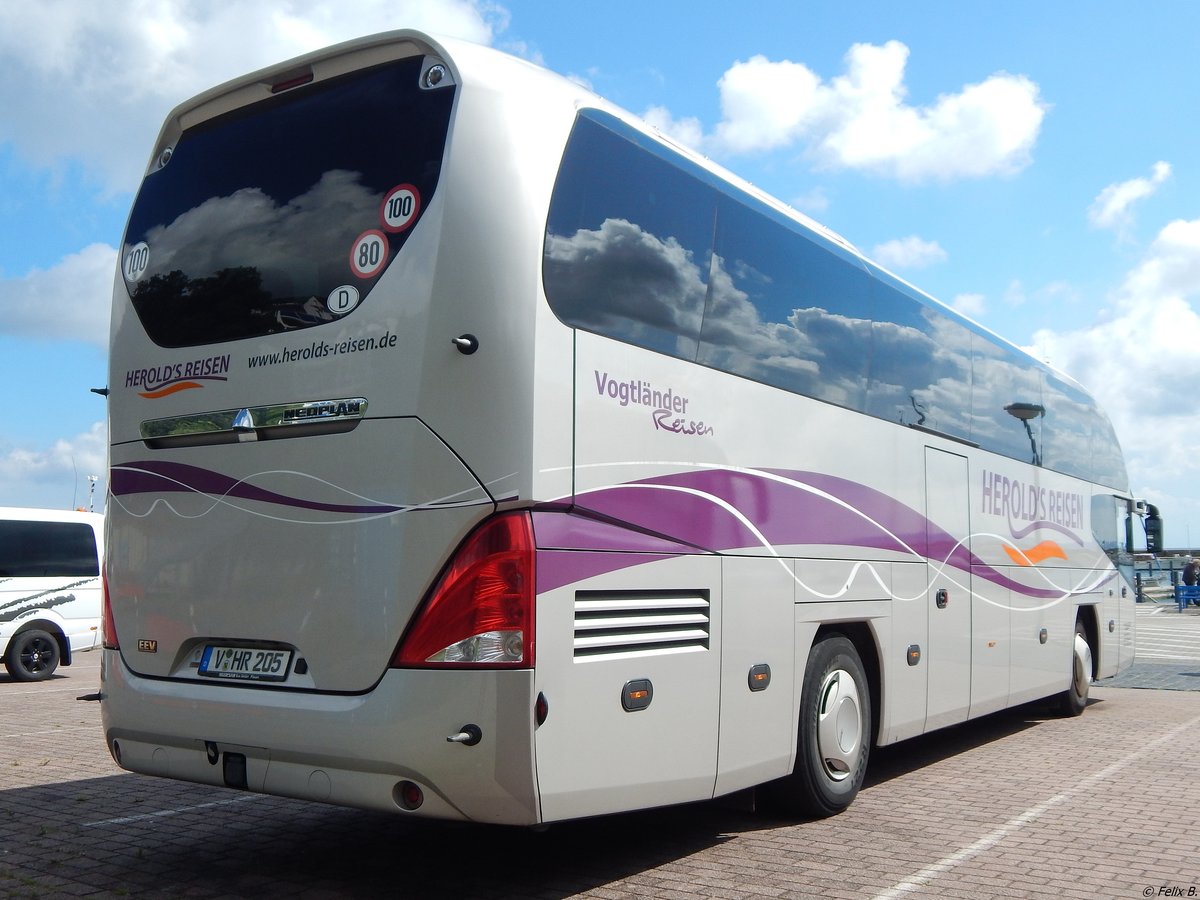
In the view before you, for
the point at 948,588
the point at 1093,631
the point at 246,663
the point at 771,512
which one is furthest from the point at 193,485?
the point at 1093,631

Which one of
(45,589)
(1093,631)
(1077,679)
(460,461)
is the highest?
(460,461)

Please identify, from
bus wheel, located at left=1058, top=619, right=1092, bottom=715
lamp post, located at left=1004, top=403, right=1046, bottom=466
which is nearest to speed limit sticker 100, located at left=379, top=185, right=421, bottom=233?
lamp post, located at left=1004, top=403, right=1046, bottom=466

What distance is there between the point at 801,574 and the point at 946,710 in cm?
282

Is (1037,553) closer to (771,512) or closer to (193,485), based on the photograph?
(771,512)

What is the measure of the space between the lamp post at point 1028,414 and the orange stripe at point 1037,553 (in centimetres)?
83

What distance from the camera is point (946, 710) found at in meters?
8.87

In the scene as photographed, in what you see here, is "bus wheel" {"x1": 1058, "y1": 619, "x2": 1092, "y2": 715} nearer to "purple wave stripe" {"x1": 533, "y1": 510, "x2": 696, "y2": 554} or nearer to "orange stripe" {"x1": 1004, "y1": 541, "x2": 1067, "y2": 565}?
"orange stripe" {"x1": 1004, "y1": 541, "x2": 1067, "y2": 565}

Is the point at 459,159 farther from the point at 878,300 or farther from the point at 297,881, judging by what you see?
the point at 878,300

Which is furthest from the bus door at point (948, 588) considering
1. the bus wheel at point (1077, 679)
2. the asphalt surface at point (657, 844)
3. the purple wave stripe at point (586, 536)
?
the purple wave stripe at point (586, 536)

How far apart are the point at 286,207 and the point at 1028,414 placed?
8425mm

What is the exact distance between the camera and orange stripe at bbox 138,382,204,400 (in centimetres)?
564

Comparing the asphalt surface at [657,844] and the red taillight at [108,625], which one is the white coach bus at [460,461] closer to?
the red taillight at [108,625]

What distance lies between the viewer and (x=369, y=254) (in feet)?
16.6

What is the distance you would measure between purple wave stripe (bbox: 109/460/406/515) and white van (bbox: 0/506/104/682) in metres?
12.8
